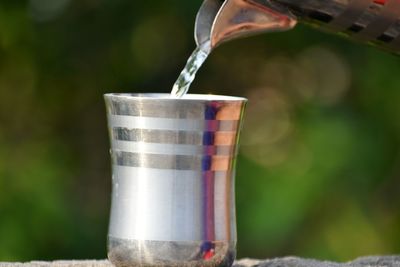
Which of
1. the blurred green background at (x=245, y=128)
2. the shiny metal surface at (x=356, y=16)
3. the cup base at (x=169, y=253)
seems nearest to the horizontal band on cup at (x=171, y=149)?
the cup base at (x=169, y=253)

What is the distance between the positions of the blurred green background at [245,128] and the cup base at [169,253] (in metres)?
1.45

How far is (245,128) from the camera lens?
3.21 meters

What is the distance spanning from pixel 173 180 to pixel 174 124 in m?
0.07

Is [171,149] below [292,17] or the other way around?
below

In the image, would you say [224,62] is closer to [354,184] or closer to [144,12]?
[144,12]

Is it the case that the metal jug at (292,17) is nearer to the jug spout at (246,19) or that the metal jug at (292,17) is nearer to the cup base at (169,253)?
the jug spout at (246,19)

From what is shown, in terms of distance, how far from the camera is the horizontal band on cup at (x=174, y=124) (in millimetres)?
1385

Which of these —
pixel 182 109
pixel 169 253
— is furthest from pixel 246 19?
pixel 169 253

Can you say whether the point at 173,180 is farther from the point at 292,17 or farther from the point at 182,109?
the point at 292,17

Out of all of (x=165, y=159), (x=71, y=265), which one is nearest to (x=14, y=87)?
(x=71, y=265)

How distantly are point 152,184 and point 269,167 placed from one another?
5.41ft

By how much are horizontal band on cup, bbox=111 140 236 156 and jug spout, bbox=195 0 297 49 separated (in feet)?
0.51

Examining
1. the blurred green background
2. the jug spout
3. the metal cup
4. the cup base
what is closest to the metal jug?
the jug spout

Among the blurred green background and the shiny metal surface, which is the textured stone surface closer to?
the shiny metal surface
